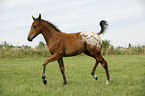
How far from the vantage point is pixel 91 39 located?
6.19 meters

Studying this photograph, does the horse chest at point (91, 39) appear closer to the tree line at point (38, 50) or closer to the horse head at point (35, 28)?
A: the horse head at point (35, 28)

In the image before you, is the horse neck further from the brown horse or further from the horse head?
the horse head

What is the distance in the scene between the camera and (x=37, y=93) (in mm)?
5055

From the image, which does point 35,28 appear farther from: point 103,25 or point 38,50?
point 38,50

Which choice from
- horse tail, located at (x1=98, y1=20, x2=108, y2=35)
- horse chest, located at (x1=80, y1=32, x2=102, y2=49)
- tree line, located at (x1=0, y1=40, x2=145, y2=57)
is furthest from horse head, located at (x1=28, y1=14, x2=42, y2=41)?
tree line, located at (x1=0, y1=40, x2=145, y2=57)

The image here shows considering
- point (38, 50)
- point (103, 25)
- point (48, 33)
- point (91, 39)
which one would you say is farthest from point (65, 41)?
point (38, 50)

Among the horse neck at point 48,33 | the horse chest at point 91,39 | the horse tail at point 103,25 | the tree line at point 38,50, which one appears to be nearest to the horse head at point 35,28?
the horse neck at point 48,33

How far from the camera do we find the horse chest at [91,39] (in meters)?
6.16

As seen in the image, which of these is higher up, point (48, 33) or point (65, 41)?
point (48, 33)

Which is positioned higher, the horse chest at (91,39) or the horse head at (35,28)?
the horse head at (35,28)

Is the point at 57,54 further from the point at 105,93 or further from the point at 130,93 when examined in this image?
the point at 130,93

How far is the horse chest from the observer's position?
20.2 feet

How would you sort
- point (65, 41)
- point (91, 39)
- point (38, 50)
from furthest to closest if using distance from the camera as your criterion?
point (38, 50), point (91, 39), point (65, 41)

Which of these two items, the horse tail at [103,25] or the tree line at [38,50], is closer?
the horse tail at [103,25]
